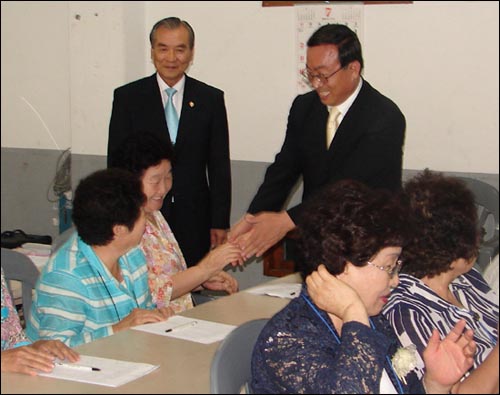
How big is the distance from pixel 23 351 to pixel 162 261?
40.2 inches

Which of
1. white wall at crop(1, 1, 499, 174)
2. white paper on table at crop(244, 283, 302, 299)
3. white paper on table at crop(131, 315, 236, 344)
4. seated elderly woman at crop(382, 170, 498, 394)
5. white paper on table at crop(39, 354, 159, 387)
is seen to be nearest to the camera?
white paper on table at crop(39, 354, 159, 387)

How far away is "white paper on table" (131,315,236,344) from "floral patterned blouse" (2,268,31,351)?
1.10 feet

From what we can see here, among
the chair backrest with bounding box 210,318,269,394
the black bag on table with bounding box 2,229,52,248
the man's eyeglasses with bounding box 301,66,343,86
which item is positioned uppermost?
the man's eyeglasses with bounding box 301,66,343,86

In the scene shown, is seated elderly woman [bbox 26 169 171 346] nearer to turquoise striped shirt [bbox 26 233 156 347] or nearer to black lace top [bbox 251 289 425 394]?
turquoise striped shirt [bbox 26 233 156 347]

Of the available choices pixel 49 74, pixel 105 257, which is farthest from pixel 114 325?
pixel 49 74

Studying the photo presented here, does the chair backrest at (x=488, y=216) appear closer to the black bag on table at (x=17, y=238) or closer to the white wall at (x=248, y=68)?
the white wall at (x=248, y=68)

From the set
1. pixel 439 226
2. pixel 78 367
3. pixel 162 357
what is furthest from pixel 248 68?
pixel 78 367

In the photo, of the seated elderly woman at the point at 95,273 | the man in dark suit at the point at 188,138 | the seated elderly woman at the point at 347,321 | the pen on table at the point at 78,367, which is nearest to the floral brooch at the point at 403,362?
the seated elderly woman at the point at 347,321

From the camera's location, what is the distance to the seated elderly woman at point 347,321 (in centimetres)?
154

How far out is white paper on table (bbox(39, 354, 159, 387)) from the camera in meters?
1.86

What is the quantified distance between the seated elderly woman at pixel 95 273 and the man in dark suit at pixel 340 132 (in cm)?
64

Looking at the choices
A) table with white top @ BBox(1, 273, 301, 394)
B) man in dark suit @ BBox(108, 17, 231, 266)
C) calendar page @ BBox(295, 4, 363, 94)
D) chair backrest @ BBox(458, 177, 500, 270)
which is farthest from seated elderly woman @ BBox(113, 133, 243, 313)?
calendar page @ BBox(295, 4, 363, 94)

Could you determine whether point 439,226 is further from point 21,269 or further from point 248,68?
point 248,68

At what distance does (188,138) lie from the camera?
3547 mm
